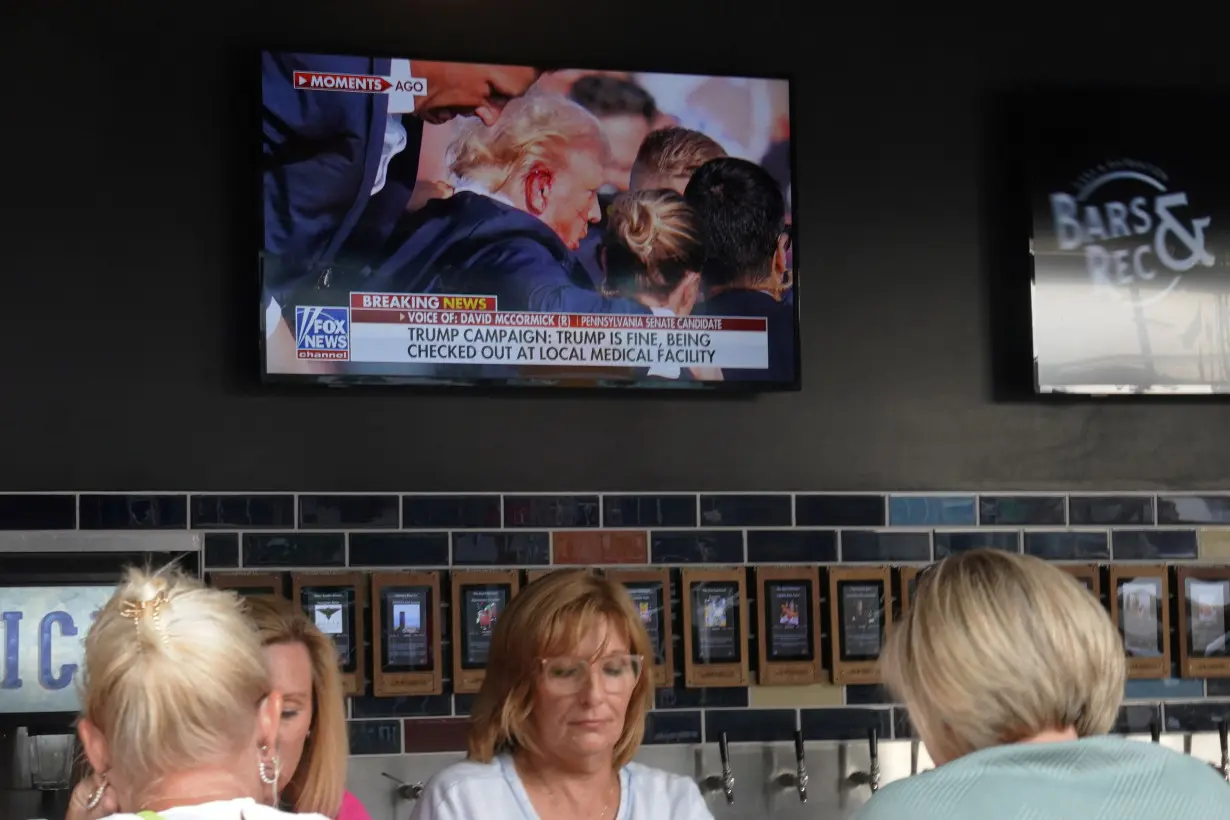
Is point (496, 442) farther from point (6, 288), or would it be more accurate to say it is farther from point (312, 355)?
point (6, 288)

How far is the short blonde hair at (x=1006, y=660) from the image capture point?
1.88 metres

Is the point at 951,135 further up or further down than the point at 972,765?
further up

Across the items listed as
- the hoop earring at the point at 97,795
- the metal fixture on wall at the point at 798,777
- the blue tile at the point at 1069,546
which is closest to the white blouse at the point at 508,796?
the metal fixture on wall at the point at 798,777

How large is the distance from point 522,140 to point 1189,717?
2332mm

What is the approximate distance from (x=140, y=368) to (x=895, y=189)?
2.02 meters

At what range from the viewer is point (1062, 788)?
5.76 feet

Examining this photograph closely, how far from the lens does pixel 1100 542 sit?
159 inches

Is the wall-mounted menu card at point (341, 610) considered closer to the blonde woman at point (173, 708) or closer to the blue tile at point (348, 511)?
the blue tile at point (348, 511)

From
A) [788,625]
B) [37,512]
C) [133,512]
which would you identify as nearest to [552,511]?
[788,625]

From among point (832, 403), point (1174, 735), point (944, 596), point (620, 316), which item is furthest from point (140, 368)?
point (1174, 735)

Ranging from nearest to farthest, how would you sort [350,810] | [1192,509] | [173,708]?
[173,708], [350,810], [1192,509]

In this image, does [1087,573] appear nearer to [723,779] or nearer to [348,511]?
[723,779]

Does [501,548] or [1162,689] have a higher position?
[501,548]

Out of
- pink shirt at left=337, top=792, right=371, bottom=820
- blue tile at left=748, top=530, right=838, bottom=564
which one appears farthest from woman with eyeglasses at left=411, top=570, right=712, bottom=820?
blue tile at left=748, top=530, right=838, bottom=564
